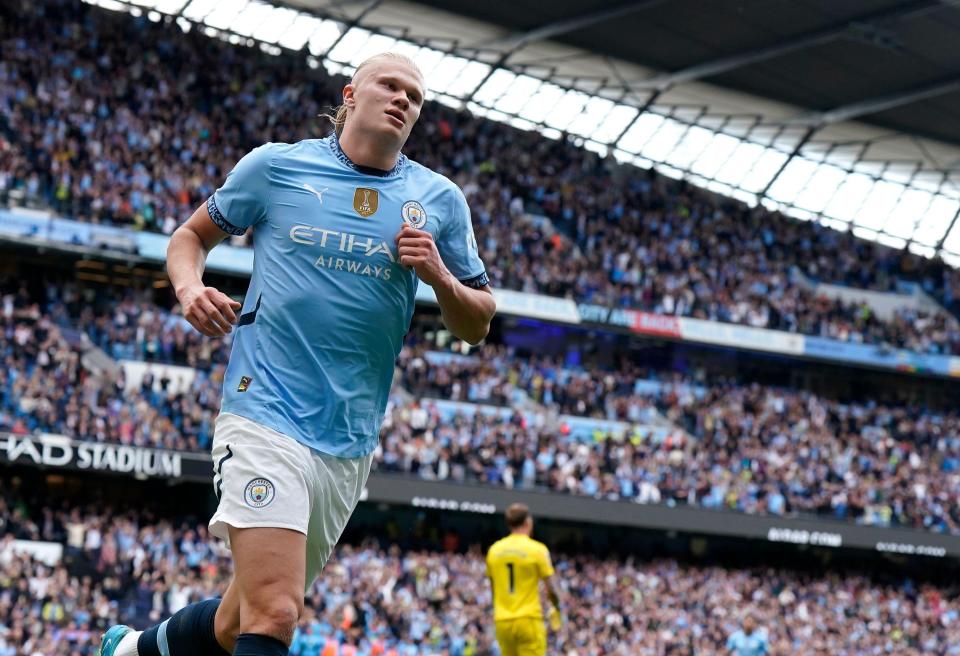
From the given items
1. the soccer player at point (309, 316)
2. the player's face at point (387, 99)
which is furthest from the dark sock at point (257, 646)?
the player's face at point (387, 99)

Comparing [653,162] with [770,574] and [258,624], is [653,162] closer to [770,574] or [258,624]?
[770,574]

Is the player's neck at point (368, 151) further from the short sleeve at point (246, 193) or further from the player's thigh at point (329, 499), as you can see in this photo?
the player's thigh at point (329, 499)

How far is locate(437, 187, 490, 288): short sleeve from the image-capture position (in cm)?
489

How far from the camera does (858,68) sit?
128 ft

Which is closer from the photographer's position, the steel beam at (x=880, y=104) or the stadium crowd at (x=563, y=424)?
the stadium crowd at (x=563, y=424)

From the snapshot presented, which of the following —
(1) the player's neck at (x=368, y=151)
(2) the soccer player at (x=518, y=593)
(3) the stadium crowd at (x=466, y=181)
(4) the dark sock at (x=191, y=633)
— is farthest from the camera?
(3) the stadium crowd at (x=466, y=181)

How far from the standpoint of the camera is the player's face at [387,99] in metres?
4.73

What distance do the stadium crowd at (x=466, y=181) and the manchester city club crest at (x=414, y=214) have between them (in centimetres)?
2550

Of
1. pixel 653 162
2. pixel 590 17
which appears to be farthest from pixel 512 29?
pixel 653 162

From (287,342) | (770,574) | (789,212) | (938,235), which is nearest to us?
(287,342)

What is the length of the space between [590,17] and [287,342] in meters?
33.7

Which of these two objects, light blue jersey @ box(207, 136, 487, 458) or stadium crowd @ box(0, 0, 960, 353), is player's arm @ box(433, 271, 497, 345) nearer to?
light blue jersey @ box(207, 136, 487, 458)

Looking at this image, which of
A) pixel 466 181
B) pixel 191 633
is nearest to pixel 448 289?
pixel 191 633

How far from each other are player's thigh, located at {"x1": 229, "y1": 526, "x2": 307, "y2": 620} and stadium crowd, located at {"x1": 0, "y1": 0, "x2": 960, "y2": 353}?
2589cm
